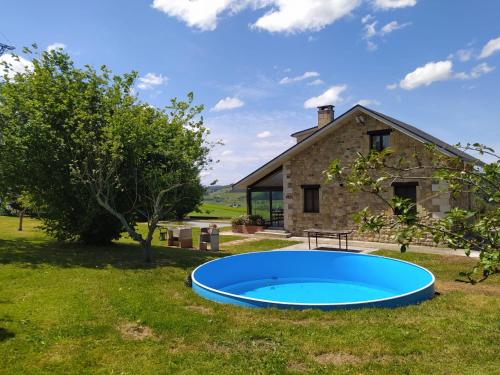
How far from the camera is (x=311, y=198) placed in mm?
23250

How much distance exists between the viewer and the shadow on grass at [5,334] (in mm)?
6745

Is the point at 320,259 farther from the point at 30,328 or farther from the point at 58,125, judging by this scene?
the point at 58,125

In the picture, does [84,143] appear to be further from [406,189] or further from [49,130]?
[406,189]

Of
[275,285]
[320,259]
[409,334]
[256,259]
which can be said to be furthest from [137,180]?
[409,334]

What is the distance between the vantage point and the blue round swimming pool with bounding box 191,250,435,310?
1230 centimetres

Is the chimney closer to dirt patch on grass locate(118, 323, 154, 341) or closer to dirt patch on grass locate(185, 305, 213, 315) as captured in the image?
dirt patch on grass locate(185, 305, 213, 315)

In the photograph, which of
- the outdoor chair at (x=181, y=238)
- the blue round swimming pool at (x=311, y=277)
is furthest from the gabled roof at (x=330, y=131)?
the outdoor chair at (x=181, y=238)

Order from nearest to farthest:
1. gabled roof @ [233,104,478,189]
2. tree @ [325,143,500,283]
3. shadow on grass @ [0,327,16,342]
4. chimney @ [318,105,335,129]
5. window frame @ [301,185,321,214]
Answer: tree @ [325,143,500,283]
shadow on grass @ [0,327,16,342]
gabled roof @ [233,104,478,189]
window frame @ [301,185,321,214]
chimney @ [318,105,335,129]

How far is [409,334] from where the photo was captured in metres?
7.01

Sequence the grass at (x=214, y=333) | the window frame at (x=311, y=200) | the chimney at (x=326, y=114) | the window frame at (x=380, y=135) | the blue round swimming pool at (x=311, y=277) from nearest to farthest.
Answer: the grass at (x=214, y=333)
the blue round swimming pool at (x=311, y=277)
the window frame at (x=380, y=135)
the window frame at (x=311, y=200)
the chimney at (x=326, y=114)

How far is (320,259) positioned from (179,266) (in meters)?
5.67

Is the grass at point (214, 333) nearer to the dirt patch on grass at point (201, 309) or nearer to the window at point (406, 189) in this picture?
the dirt patch on grass at point (201, 309)

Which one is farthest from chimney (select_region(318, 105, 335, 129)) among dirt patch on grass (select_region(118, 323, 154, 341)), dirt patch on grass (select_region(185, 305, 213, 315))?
dirt patch on grass (select_region(118, 323, 154, 341))

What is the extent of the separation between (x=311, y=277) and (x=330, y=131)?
393 inches
